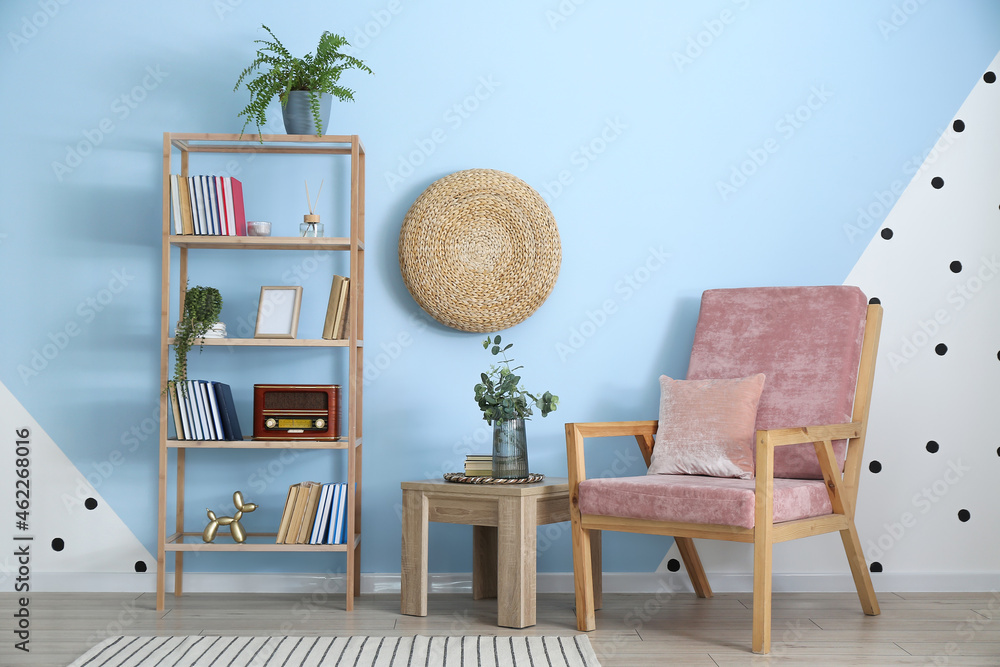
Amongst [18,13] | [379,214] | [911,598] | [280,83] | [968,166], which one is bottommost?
[911,598]

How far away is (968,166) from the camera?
9.33 ft

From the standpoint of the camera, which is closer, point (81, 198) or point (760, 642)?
point (760, 642)

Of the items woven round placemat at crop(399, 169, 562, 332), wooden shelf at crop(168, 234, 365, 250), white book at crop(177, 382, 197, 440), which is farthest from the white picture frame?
woven round placemat at crop(399, 169, 562, 332)

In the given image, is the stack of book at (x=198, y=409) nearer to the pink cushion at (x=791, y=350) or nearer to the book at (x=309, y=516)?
the book at (x=309, y=516)

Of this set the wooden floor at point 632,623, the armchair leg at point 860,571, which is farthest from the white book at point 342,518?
the armchair leg at point 860,571

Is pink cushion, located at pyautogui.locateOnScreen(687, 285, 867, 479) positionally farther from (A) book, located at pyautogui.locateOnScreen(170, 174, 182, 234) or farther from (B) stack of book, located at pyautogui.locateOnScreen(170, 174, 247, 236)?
(A) book, located at pyautogui.locateOnScreen(170, 174, 182, 234)

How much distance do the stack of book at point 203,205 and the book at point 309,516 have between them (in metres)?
0.85

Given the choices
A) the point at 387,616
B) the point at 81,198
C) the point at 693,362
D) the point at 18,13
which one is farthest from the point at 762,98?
the point at 18,13

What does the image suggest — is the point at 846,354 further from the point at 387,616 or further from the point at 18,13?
the point at 18,13

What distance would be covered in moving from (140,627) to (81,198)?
57.8 inches

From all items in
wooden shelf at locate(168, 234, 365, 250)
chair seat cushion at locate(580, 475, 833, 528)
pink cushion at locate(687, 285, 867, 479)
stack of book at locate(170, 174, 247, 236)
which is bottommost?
chair seat cushion at locate(580, 475, 833, 528)

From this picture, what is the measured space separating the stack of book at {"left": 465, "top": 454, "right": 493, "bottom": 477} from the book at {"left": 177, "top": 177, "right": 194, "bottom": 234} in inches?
45.1

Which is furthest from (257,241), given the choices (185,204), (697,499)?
(697,499)

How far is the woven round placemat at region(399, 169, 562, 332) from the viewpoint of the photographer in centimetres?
274
